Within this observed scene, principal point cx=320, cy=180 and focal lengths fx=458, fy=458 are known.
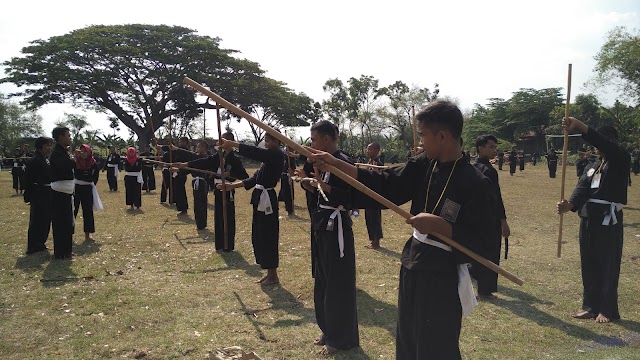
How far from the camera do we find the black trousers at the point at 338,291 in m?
4.96

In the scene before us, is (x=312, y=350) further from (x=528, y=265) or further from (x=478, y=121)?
(x=478, y=121)

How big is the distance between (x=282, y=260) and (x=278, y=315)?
9.62ft

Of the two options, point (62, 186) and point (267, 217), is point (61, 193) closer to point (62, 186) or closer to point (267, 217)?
point (62, 186)

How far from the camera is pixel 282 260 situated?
29.9 feet

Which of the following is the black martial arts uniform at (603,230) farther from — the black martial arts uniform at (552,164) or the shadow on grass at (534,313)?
the black martial arts uniform at (552,164)

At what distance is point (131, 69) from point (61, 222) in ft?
134

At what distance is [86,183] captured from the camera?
35.4ft

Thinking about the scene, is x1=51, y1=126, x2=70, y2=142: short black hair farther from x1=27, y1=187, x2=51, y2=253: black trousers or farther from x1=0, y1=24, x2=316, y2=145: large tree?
x1=0, y1=24, x2=316, y2=145: large tree

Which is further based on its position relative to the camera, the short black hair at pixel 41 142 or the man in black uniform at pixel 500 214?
the short black hair at pixel 41 142

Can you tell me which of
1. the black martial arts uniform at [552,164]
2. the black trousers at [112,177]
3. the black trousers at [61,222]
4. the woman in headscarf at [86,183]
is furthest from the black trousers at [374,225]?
the black martial arts uniform at [552,164]

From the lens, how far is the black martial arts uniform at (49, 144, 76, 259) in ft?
29.2

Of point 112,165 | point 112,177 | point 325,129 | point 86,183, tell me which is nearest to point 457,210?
point 325,129

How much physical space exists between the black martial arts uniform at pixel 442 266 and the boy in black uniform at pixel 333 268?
1.66m

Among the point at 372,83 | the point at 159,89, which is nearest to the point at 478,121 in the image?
the point at 372,83
